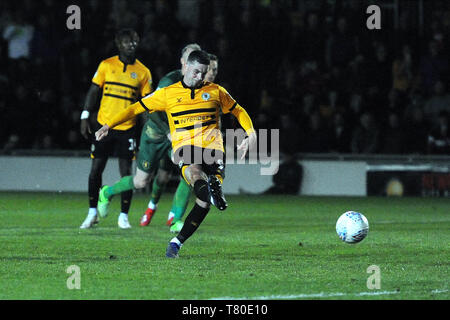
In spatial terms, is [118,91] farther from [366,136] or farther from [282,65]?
[282,65]

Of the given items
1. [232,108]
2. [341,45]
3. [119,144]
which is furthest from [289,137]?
[232,108]

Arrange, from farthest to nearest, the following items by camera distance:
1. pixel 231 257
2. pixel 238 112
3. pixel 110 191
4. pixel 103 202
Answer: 1. pixel 103 202
2. pixel 110 191
3. pixel 238 112
4. pixel 231 257

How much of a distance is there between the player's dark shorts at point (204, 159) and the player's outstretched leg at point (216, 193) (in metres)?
0.39

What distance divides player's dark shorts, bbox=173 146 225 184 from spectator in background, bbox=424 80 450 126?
10.5 m

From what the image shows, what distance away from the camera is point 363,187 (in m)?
18.5

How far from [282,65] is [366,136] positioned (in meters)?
2.63

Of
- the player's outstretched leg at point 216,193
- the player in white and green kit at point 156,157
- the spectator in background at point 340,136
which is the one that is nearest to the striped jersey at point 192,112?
the player's outstretched leg at point 216,193

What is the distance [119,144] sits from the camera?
12258 millimetres

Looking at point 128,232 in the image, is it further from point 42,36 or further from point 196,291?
point 42,36

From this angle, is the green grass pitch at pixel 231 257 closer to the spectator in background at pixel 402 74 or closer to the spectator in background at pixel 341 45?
the spectator in background at pixel 402 74

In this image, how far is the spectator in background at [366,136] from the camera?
18.7 meters

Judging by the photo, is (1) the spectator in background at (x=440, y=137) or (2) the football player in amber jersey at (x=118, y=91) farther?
(1) the spectator in background at (x=440, y=137)

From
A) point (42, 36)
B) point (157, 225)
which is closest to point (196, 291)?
point (157, 225)

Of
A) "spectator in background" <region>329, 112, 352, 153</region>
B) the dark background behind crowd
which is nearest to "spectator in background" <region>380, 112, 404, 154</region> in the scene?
the dark background behind crowd
